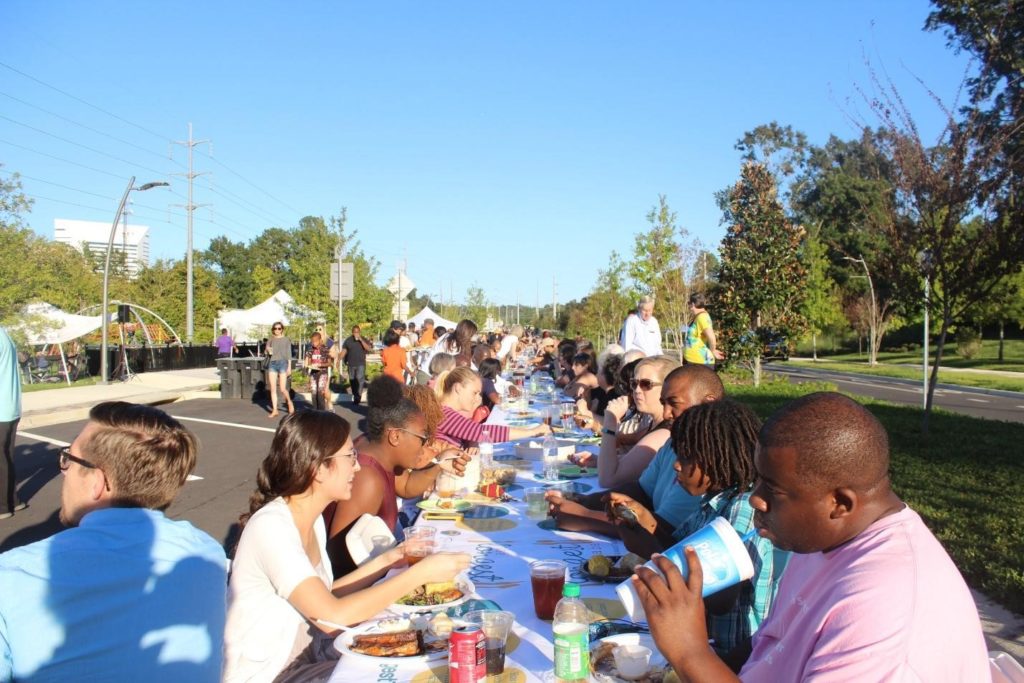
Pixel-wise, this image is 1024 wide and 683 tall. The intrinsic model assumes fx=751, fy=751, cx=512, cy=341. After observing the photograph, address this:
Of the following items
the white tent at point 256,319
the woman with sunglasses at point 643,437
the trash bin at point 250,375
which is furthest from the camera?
the white tent at point 256,319

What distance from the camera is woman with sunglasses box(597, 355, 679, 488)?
173 inches

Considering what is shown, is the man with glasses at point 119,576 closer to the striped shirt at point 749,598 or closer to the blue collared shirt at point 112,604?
the blue collared shirt at point 112,604

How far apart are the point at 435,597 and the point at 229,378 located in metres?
18.6

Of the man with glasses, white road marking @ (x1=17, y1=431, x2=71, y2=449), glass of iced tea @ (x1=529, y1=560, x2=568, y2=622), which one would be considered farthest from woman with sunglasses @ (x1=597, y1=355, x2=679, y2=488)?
white road marking @ (x1=17, y1=431, x2=71, y2=449)

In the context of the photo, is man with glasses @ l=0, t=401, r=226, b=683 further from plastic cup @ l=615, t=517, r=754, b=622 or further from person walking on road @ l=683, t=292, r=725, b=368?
person walking on road @ l=683, t=292, r=725, b=368

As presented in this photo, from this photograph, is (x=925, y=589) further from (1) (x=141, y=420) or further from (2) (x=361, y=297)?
(2) (x=361, y=297)

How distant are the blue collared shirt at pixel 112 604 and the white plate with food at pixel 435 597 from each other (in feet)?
2.64

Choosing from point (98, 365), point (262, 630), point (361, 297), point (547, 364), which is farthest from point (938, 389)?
point (98, 365)

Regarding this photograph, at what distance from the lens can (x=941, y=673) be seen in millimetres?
1415

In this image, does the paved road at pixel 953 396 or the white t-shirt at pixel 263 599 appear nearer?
the white t-shirt at pixel 263 599

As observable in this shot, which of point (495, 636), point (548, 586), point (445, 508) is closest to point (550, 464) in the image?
point (445, 508)

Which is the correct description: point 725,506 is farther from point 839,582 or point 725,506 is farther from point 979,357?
point 979,357

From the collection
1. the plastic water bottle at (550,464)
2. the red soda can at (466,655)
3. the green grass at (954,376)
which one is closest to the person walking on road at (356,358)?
the plastic water bottle at (550,464)

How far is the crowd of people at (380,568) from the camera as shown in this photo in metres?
1.51
